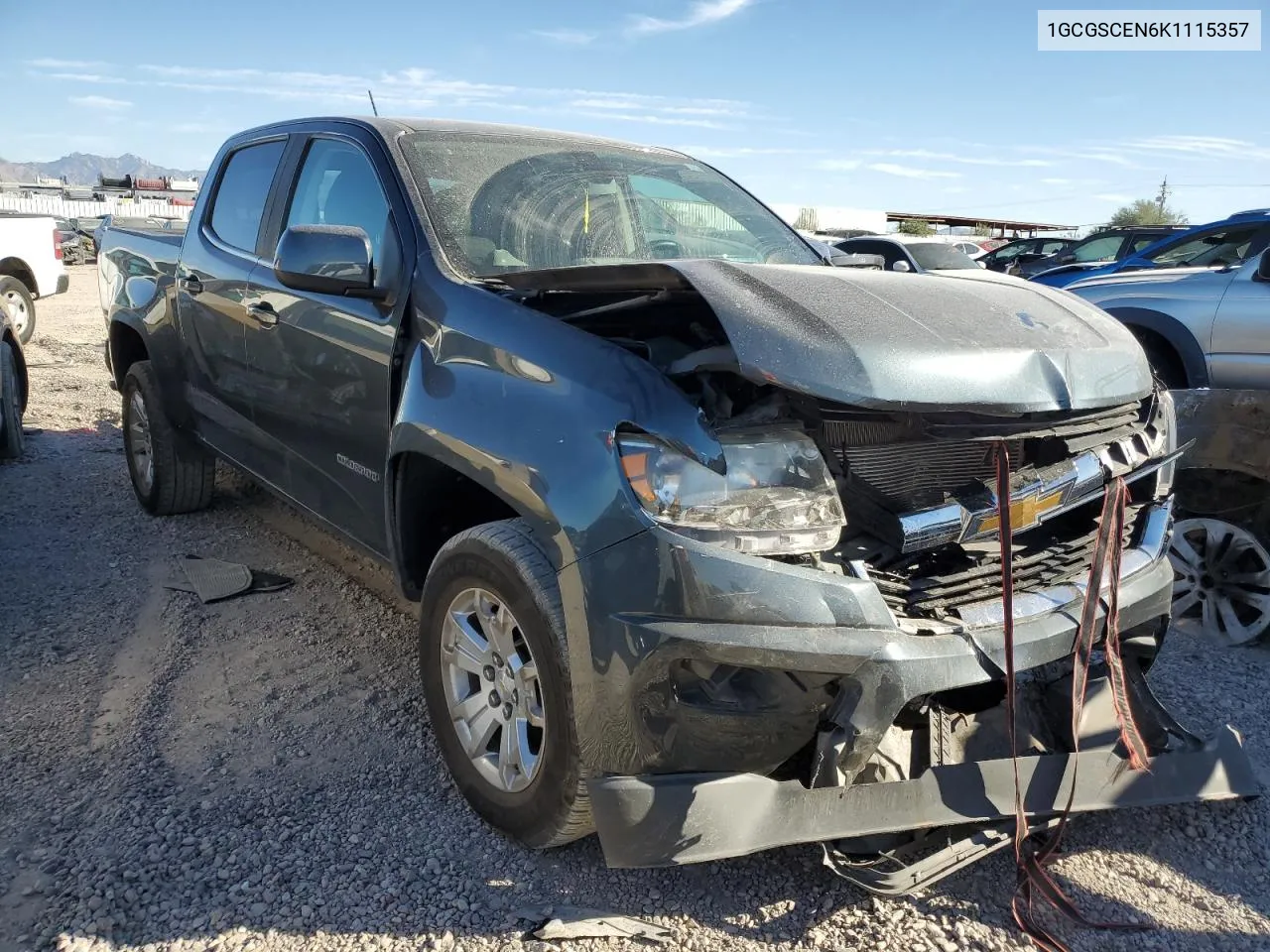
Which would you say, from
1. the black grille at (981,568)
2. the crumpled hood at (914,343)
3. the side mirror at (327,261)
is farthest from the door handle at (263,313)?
the black grille at (981,568)

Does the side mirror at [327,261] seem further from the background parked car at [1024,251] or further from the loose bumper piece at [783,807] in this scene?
the background parked car at [1024,251]

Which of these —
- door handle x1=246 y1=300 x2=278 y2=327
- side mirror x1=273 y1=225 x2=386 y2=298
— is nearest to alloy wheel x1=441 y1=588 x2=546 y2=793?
side mirror x1=273 y1=225 x2=386 y2=298

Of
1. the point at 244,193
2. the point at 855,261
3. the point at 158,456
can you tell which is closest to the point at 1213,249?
the point at 855,261

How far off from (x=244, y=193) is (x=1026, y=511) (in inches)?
141

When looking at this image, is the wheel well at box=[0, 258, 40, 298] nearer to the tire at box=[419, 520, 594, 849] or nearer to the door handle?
the door handle

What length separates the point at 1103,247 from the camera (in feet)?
47.5

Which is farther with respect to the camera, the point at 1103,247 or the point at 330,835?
the point at 1103,247

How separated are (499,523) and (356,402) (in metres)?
0.93

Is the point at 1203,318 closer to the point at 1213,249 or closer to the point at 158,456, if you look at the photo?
the point at 1213,249

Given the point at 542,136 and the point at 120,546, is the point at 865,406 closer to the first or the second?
the point at 542,136

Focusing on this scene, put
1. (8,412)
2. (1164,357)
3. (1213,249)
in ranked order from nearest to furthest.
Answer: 1. (1164,357)
2. (8,412)
3. (1213,249)

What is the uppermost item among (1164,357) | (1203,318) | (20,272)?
(20,272)

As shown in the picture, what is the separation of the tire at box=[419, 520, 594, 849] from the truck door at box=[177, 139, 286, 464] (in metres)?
1.82

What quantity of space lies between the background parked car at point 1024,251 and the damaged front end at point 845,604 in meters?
14.3
